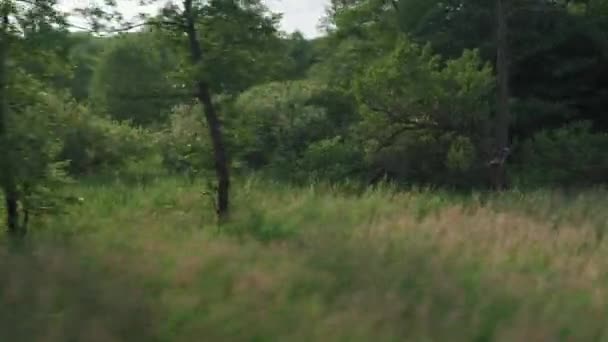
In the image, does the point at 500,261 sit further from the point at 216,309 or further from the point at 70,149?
the point at 70,149

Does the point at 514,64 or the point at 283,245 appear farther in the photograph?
the point at 514,64

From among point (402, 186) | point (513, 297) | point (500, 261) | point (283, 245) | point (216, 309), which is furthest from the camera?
point (402, 186)

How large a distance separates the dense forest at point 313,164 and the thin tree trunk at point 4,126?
0.03 metres

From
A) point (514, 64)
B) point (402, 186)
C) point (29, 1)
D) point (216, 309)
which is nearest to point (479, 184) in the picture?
point (402, 186)

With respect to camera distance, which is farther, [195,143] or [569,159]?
[569,159]

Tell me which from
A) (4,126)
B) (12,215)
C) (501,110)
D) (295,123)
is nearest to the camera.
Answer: (4,126)

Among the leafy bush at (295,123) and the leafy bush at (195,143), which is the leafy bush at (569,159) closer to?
the leafy bush at (295,123)

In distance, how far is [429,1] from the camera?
92.3 ft

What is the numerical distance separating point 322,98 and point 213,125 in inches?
562

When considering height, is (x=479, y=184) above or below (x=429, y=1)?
below

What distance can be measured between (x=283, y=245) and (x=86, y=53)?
4306mm

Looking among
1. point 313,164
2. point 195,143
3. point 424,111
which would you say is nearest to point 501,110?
point 424,111

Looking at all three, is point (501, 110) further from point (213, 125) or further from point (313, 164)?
point (213, 125)

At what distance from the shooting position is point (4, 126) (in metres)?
8.83
